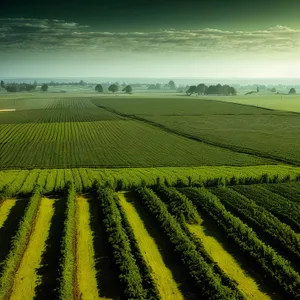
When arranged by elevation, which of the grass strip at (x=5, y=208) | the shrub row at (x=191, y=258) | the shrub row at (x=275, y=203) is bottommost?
the grass strip at (x=5, y=208)

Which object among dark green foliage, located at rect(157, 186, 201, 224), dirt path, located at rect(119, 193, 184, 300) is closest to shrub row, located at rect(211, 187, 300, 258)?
dark green foliage, located at rect(157, 186, 201, 224)

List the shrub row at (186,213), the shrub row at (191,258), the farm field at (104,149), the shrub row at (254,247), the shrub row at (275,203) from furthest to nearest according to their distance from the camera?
the farm field at (104,149) → the shrub row at (275,203) → the shrub row at (186,213) → the shrub row at (254,247) → the shrub row at (191,258)

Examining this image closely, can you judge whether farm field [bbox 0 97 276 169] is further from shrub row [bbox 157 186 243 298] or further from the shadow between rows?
the shadow between rows

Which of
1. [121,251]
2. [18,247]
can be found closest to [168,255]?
[121,251]

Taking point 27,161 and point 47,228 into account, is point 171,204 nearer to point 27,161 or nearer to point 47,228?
point 47,228

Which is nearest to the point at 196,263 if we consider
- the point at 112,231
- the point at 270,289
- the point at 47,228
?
the point at 270,289

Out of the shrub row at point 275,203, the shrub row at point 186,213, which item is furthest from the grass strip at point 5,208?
the shrub row at point 275,203

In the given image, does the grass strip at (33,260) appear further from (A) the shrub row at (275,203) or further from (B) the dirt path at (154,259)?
(A) the shrub row at (275,203)
